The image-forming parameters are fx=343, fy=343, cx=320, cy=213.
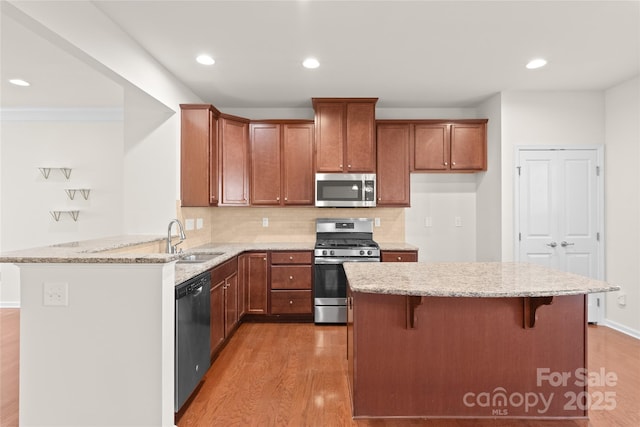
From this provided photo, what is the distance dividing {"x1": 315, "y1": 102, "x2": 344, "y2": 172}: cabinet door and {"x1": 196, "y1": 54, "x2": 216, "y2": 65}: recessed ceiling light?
4.49ft

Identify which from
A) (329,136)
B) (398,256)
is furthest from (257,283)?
(329,136)

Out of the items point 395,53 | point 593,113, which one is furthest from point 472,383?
point 593,113

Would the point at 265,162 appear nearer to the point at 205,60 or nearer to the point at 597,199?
the point at 205,60

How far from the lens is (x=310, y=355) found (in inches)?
124

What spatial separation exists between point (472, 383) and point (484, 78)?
2.99 meters

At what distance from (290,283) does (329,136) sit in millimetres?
1829

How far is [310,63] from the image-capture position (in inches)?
126

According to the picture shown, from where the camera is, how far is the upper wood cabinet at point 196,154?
3.73 m

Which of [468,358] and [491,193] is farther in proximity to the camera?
[491,193]

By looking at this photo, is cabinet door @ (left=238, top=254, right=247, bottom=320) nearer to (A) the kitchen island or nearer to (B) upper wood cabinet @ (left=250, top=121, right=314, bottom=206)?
(B) upper wood cabinet @ (left=250, top=121, right=314, bottom=206)

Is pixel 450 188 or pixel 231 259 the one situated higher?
pixel 450 188

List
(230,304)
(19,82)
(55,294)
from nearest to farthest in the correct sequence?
(55,294)
(230,304)
(19,82)

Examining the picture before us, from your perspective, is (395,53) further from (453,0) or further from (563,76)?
(563,76)

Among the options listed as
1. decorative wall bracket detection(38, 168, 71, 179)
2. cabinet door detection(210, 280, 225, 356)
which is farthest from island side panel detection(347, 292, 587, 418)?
decorative wall bracket detection(38, 168, 71, 179)
